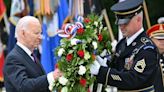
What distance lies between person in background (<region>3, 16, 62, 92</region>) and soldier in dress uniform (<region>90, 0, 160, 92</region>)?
1.57 ft

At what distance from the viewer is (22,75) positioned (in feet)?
14.3

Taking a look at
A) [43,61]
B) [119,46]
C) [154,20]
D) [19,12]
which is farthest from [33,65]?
[154,20]

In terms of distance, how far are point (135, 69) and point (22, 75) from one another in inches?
41.6

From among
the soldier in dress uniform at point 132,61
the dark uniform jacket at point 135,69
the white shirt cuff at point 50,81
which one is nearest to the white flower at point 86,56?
the soldier in dress uniform at point 132,61

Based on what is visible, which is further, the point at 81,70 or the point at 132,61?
the point at 132,61

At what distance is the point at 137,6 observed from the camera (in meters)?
4.64

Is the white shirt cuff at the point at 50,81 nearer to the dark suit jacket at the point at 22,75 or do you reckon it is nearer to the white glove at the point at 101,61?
the dark suit jacket at the point at 22,75

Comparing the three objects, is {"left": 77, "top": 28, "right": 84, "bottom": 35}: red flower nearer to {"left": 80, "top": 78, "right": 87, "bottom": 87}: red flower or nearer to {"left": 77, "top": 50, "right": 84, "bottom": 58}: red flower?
{"left": 77, "top": 50, "right": 84, "bottom": 58}: red flower

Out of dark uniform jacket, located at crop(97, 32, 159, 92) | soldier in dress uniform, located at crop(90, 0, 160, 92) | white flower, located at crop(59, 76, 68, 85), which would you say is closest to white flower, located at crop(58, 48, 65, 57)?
white flower, located at crop(59, 76, 68, 85)

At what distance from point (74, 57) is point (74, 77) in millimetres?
182

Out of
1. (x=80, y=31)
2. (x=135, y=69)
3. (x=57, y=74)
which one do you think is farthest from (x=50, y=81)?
(x=135, y=69)

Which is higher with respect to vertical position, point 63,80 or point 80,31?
point 80,31

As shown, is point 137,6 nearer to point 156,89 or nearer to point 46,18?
point 156,89

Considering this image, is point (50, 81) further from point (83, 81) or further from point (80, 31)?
point (80, 31)
